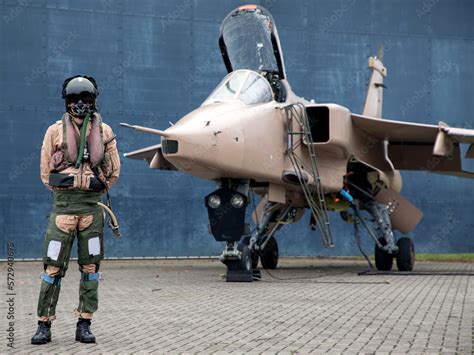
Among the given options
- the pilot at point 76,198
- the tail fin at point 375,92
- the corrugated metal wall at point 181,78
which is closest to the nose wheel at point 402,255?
the tail fin at point 375,92

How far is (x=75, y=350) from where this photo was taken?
21.4 ft

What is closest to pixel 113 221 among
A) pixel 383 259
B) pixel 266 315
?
pixel 266 315

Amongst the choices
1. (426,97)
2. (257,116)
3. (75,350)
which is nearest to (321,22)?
(426,97)

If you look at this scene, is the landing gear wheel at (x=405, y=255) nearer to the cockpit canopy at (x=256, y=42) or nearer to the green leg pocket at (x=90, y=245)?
the cockpit canopy at (x=256, y=42)

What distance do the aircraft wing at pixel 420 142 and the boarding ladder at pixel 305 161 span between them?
5.47ft

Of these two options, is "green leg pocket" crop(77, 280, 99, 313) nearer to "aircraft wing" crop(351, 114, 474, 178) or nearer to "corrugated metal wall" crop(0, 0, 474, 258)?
"aircraft wing" crop(351, 114, 474, 178)

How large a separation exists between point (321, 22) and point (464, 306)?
15.1 meters

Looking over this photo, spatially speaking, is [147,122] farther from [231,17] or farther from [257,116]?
[257,116]

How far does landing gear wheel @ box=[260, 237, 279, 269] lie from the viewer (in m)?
17.9

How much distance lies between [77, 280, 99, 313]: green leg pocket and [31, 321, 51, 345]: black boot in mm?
300

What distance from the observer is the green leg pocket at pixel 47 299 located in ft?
22.9

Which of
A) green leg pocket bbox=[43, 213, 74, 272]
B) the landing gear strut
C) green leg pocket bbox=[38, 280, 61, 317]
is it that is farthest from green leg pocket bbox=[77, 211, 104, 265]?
the landing gear strut

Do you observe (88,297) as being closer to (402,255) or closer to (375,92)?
(402,255)

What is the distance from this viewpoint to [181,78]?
75.1ft
